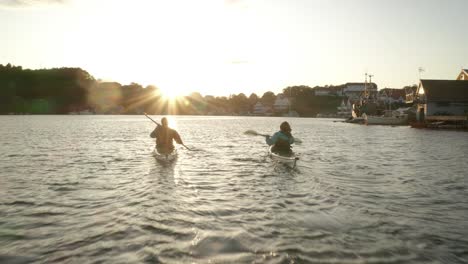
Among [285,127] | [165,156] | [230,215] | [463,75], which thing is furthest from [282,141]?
[463,75]

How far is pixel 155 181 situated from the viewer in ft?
45.9

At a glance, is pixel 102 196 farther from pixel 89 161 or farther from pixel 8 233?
pixel 89 161

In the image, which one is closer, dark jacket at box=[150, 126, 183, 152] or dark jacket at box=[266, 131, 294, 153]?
dark jacket at box=[266, 131, 294, 153]

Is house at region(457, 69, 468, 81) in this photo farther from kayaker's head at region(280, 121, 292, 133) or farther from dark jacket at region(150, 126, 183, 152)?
dark jacket at region(150, 126, 183, 152)

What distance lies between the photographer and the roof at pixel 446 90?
59156 millimetres

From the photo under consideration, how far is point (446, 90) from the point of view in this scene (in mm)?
60906

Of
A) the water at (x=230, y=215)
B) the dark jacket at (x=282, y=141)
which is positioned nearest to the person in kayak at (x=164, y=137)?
the water at (x=230, y=215)

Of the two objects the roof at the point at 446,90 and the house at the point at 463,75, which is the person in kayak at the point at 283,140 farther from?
the house at the point at 463,75

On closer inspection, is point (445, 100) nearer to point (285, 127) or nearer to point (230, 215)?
point (285, 127)

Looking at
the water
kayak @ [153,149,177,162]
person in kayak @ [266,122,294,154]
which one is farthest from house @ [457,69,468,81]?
kayak @ [153,149,177,162]

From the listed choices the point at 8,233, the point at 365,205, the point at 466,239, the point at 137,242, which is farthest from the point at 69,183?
the point at 466,239

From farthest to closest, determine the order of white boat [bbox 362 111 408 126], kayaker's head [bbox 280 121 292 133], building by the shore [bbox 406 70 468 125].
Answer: white boat [bbox 362 111 408 126] → building by the shore [bbox 406 70 468 125] → kayaker's head [bbox 280 121 292 133]

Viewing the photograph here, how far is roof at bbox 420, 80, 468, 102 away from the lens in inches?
2329

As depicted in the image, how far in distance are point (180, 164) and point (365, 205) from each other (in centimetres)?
1104
